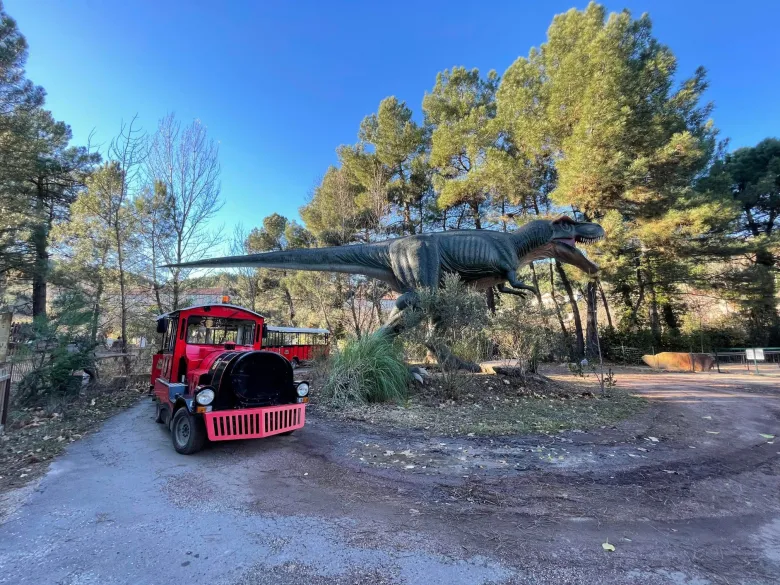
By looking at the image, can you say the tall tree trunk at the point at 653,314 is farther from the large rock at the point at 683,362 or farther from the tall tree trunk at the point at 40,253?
the tall tree trunk at the point at 40,253

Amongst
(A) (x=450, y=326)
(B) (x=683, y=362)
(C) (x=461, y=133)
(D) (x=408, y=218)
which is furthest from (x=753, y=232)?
(A) (x=450, y=326)

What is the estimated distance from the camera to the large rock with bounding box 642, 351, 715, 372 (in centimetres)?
1352

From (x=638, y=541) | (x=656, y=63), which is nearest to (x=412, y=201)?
(x=656, y=63)

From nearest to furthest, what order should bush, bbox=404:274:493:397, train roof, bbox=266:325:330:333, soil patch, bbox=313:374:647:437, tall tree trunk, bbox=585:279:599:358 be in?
soil patch, bbox=313:374:647:437 → bush, bbox=404:274:493:397 → train roof, bbox=266:325:330:333 → tall tree trunk, bbox=585:279:599:358

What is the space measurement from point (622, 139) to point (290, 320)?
1993 cm

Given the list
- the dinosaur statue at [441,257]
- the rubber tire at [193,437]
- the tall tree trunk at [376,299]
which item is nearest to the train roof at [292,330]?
the tall tree trunk at [376,299]

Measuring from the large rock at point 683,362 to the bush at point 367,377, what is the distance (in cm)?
1258

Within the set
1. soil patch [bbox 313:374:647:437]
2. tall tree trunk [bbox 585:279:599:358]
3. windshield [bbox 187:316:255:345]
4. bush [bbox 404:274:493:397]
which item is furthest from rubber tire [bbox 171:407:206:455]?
tall tree trunk [bbox 585:279:599:358]

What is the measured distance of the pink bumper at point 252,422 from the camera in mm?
3846

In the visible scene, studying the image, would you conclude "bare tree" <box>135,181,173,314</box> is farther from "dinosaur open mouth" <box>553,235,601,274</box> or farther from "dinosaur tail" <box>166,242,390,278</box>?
"dinosaur open mouth" <box>553,235,601,274</box>

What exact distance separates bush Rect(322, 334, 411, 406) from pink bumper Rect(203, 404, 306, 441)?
6.28 ft

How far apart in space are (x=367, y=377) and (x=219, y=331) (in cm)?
249

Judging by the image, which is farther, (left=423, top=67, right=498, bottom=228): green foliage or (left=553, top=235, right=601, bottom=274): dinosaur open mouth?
(left=423, top=67, right=498, bottom=228): green foliage

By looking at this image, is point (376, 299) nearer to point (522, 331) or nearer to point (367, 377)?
point (522, 331)
